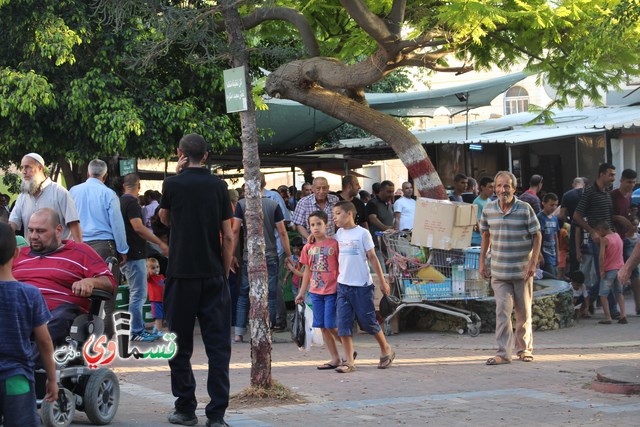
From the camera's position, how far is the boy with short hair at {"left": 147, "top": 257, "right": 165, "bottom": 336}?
1293 cm

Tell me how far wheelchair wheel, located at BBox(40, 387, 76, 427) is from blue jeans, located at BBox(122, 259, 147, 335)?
5.10 meters

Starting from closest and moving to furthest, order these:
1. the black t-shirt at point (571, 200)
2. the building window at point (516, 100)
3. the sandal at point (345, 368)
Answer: the sandal at point (345, 368)
the black t-shirt at point (571, 200)
the building window at point (516, 100)

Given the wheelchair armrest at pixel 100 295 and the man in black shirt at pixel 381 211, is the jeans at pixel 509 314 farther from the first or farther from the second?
the man in black shirt at pixel 381 211

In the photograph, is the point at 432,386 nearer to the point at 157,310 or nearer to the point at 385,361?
the point at 385,361

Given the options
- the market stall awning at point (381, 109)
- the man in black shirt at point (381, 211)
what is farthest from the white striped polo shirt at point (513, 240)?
the market stall awning at point (381, 109)

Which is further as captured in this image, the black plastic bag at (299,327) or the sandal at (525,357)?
the sandal at (525,357)

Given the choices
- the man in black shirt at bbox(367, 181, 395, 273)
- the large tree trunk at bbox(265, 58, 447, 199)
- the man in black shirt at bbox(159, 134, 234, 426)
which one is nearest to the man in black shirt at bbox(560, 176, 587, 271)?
the large tree trunk at bbox(265, 58, 447, 199)

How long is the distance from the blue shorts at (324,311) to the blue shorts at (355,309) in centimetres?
12

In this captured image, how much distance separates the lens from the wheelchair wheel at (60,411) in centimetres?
659

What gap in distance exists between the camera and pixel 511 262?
1030 cm

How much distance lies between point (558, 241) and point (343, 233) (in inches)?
237

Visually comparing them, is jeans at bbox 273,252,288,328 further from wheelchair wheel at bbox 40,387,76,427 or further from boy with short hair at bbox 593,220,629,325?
wheelchair wheel at bbox 40,387,76,427

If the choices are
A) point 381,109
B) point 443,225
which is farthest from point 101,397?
point 381,109

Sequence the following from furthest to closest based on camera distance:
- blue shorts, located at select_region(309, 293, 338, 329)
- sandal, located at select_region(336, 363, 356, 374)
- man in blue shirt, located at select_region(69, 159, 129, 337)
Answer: man in blue shirt, located at select_region(69, 159, 129, 337)
blue shorts, located at select_region(309, 293, 338, 329)
sandal, located at select_region(336, 363, 356, 374)
